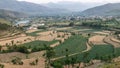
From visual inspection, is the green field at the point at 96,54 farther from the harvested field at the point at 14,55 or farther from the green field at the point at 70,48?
the harvested field at the point at 14,55

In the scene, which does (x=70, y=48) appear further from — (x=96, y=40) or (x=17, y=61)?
(x=17, y=61)

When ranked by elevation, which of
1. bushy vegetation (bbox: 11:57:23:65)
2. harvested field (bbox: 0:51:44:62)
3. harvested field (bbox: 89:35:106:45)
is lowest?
harvested field (bbox: 89:35:106:45)

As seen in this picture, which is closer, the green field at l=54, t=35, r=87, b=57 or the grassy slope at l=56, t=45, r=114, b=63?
the grassy slope at l=56, t=45, r=114, b=63

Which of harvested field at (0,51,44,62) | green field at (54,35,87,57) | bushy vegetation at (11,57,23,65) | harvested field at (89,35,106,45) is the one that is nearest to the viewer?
bushy vegetation at (11,57,23,65)

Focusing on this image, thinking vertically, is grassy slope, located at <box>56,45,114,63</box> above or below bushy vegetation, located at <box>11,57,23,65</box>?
below

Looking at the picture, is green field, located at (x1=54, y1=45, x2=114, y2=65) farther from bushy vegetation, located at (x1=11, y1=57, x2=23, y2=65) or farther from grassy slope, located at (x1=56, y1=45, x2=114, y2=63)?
bushy vegetation, located at (x1=11, y1=57, x2=23, y2=65)

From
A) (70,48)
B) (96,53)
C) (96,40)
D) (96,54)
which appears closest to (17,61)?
(96,54)

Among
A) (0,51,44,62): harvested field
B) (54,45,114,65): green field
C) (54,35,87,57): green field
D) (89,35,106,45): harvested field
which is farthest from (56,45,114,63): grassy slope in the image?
(0,51,44,62): harvested field

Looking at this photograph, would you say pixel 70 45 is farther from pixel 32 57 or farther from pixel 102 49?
pixel 32 57

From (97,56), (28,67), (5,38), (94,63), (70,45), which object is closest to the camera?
(28,67)

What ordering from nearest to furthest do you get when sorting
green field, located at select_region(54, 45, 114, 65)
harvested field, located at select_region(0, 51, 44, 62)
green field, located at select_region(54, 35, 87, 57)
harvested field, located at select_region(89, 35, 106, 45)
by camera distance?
green field, located at select_region(54, 45, 114, 65), harvested field, located at select_region(0, 51, 44, 62), green field, located at select_region(54, 35, 87, 57), harvested field, located at select_region(89, 35, 106, 45)

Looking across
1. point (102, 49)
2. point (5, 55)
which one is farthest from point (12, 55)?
point (102, 49)
